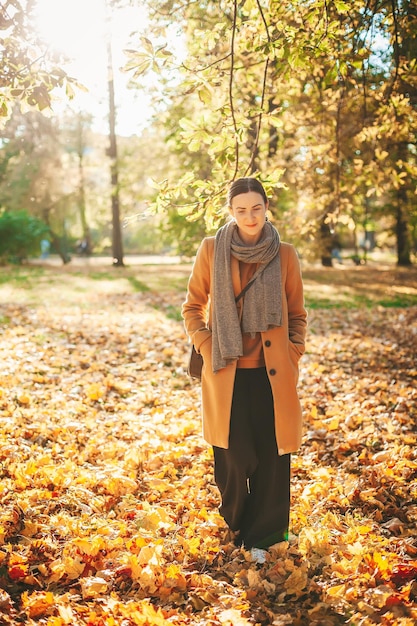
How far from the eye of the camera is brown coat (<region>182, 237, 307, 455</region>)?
308cm

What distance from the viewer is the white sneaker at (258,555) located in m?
3.27

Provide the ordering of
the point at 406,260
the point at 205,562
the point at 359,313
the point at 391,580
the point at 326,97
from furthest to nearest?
the point at 406,260 < the point at 359,313 < the point at 326,97 < the point at 205,562 < the point at 391,580

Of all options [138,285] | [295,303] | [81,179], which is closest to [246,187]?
[295,303]

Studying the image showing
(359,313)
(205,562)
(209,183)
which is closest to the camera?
(205,562)

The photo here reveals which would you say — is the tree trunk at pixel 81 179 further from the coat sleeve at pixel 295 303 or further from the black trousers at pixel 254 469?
the black trousers at pixel 254 469

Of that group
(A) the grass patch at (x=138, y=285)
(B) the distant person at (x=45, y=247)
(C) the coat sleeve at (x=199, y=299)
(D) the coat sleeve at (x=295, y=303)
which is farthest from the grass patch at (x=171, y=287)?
(D) the coat sleeve at (x=295, y=303)

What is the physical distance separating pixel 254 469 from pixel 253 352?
705mm

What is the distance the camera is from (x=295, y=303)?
327 cm

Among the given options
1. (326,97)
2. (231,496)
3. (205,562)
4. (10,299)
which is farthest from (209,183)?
(10,299)

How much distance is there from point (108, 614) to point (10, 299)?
11.3 meters

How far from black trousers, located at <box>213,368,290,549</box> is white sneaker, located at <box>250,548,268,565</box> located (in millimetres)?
43

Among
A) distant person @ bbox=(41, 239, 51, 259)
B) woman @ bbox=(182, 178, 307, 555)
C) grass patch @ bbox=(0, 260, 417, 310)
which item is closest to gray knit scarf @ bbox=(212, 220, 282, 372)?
woman @ bbox=(182, 178, 307, 555)

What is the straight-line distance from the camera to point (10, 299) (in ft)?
42.8

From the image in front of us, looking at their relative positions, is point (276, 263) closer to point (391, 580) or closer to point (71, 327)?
point (391, 580)
